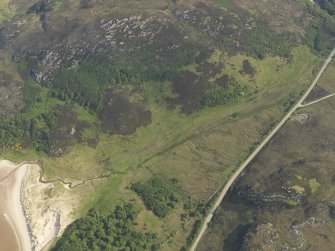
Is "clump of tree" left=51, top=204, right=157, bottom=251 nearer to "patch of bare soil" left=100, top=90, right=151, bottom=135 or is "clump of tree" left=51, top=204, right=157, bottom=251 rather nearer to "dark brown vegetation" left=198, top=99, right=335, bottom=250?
"dark brown vegetation" left=198, top=99, right=335, bottom=250

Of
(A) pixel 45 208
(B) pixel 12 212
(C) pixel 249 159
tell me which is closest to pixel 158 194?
(C) pixel 249 159

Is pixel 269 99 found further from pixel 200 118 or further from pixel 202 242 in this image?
pixel 202 242

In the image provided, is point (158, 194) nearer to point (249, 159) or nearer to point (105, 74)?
point (249, 159)

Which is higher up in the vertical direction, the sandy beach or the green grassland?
the green grassland

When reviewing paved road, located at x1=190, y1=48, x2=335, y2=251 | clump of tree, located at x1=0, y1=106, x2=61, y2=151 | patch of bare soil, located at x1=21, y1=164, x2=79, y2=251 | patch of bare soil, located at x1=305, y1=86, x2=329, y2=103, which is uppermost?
patch of bare soil, located at x1=305, y1=86, x2=329, y2=103

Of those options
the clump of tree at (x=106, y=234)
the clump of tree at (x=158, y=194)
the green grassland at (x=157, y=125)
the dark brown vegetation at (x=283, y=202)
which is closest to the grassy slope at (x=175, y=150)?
the green grassland at (x=157, y=125)

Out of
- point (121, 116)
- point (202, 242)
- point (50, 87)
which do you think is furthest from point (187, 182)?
point (50, 87)

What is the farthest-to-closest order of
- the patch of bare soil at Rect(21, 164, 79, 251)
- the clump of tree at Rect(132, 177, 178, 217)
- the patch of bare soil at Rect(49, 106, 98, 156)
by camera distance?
the patch of bare soil at Rect(49, 106, 98, 156), the clump of tree at Rect(132, 177, 178, 217), the patch of bare soil at Rect(21, 164, 79, 251)

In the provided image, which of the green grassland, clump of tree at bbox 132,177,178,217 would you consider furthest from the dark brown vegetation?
clump of tree at bbox 132,177,178,217
